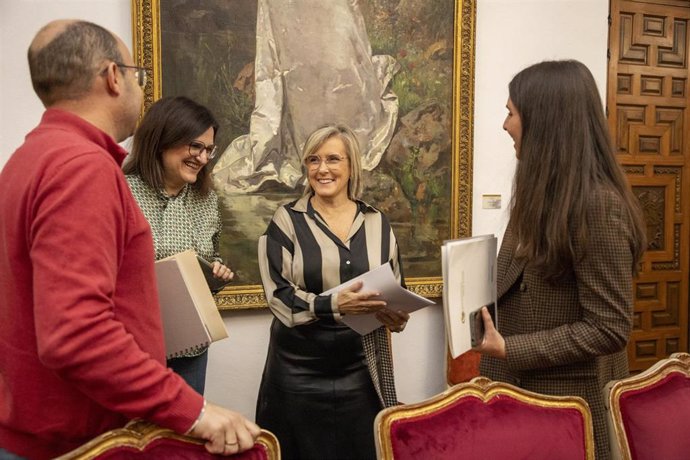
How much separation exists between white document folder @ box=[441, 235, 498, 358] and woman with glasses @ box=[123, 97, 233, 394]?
1.16 m

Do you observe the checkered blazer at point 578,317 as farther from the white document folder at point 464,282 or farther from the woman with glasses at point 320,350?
the woman with glasses at point 320,350

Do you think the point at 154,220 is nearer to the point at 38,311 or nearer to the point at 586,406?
the point at 38,311

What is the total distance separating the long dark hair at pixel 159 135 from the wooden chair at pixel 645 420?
1.73m

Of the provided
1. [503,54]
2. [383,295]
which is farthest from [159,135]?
[503,54]

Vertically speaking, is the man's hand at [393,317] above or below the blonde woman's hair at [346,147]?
below

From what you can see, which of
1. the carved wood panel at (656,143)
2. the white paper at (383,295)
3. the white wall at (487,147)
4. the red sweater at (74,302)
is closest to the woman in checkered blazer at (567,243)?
the white paper at (383,295)

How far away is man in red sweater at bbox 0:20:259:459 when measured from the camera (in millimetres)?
1042

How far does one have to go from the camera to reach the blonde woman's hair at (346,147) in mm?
2631

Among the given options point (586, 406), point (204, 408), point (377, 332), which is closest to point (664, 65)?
point (377, 332)

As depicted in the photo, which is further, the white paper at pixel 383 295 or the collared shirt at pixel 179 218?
the collared shirt at pixel 179 218

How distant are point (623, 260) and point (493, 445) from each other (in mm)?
584

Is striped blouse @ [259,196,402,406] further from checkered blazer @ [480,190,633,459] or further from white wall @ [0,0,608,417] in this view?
white wall @ [0,0,608,417]

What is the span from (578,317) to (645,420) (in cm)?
32

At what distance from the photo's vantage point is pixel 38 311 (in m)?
1.04
